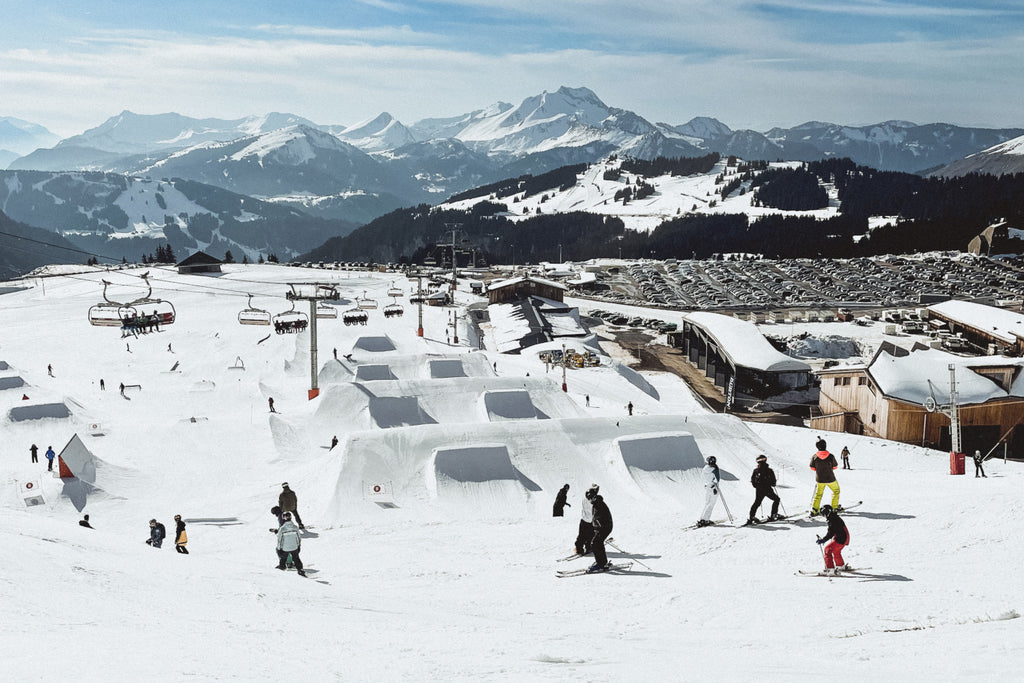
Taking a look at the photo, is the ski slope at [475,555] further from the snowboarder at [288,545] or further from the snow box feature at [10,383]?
the snow box feature at [10,383]

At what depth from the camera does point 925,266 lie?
117 meters

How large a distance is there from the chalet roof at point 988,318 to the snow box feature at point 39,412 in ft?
212

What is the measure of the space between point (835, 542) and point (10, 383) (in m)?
40.0

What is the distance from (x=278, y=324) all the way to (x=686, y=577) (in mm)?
26591

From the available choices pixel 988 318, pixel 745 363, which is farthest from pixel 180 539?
pixel 988 318

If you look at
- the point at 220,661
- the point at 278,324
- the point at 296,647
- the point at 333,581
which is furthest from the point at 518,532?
the point at 278,324

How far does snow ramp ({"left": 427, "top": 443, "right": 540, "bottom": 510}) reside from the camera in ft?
62.8

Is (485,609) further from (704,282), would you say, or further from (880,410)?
(704,282)

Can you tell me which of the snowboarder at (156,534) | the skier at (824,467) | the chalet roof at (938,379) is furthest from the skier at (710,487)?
the chalet roof at (938,379)

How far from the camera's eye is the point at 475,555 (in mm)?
13180

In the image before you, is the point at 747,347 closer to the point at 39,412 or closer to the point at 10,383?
the point at 39,412

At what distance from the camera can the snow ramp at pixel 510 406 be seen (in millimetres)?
30328

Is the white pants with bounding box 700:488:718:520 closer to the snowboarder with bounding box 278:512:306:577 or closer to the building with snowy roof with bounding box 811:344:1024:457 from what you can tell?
the snowboarder with bounding box 278:512:306:577

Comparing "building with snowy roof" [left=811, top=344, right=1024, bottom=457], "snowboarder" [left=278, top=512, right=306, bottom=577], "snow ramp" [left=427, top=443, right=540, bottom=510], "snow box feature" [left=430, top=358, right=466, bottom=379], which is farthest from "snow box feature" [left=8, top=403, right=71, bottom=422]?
"building with snowy roof" [left=811, top=344, right=1024, bottom=457]
